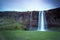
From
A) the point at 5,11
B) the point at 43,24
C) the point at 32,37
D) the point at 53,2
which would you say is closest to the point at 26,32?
the point at 32,37

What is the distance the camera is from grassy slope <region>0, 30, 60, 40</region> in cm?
168

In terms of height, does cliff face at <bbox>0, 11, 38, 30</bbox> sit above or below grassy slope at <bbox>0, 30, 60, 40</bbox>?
above

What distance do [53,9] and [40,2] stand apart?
0.17 m

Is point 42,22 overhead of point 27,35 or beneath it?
overhead

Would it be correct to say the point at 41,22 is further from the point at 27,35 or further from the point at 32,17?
the point at 27,35

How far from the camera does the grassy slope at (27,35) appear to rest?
66.2 inches

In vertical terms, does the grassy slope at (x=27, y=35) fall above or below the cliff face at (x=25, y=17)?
below

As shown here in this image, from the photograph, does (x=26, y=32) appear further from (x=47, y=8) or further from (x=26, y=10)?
(x=47, y=8)

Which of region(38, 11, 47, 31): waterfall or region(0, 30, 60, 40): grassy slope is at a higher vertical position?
region(38, 11, 47, 31): waterfall

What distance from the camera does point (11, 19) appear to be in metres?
1.71

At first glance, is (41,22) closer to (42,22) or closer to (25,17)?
(42,22)

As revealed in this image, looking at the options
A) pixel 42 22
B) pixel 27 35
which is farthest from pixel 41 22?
pixel 27 35

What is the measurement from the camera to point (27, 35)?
67.0 inches

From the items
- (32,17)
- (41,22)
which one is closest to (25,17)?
(32,17)
